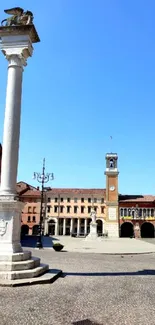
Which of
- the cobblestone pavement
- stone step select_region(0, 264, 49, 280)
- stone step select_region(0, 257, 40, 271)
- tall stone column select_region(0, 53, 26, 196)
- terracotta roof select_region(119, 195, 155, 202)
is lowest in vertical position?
the cobblestone pavement

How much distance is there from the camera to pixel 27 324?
203 inches

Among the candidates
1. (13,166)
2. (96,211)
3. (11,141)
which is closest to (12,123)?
(11,141)

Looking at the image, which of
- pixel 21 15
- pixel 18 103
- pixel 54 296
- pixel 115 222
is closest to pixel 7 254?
pixel 54 296

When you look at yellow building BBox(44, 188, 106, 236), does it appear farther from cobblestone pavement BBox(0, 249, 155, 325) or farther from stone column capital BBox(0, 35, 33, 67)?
cobblestone pavement BBox(0, 249, 155, 325)

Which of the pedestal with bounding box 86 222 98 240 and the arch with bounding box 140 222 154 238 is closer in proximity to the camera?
the pedestal with bounding box 86 222 98 240

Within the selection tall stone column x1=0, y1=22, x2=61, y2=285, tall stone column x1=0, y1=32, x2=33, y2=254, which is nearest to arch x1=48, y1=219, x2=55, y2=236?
tall stone column x1=0, y1=22, x2=61, y2=285

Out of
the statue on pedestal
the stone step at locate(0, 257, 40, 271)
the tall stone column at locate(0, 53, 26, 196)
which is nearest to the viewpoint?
the stone step at locate(0, 257, 40, 271)

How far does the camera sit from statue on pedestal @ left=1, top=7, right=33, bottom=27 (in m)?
11.0

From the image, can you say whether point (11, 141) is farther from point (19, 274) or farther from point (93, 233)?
Result: point (93, 233)

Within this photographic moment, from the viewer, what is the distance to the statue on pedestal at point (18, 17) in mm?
10992

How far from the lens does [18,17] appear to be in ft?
36.3

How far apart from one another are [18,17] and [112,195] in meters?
77.1

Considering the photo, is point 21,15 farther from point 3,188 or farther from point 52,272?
point 52,272

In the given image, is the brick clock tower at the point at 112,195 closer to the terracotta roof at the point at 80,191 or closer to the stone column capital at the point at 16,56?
the terracotta roof at the point at 80,191
